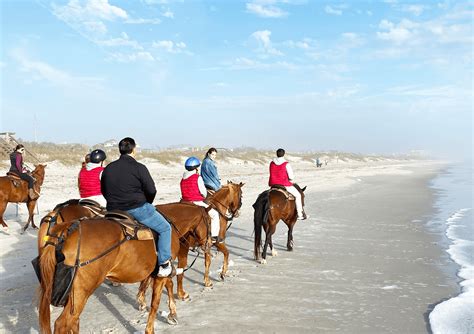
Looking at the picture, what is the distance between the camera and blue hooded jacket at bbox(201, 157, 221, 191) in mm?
10555

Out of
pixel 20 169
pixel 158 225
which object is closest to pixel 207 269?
pixel 158 225

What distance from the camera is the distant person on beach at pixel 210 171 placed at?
1056cm

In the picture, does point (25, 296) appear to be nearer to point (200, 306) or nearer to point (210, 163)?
point (200, 306)

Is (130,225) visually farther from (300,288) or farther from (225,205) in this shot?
(300,288)

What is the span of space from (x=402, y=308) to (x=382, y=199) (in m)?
19.6

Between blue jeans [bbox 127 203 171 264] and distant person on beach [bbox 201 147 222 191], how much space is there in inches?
178

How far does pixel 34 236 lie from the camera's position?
12.8 m

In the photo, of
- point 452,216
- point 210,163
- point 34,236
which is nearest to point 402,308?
point 210,163

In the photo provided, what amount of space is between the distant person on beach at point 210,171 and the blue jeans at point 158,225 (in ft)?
14.8

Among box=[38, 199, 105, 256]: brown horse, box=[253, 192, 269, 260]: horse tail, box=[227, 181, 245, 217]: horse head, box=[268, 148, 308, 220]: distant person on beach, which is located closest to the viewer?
box=[38, 199, 105, 256]: brown horse

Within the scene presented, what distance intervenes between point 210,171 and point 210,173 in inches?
2.7

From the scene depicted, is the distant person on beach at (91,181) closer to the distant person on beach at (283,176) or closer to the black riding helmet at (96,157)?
the black riding helmet at (96,157)

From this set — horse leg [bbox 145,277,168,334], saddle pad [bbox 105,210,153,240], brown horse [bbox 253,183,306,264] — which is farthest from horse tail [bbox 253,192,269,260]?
saddle pad [bbox 105,210,153,240]

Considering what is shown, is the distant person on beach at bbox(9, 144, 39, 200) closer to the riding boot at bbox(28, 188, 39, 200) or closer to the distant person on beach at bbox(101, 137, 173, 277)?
the riding boot at bbox(28, 188, 39, 200)
